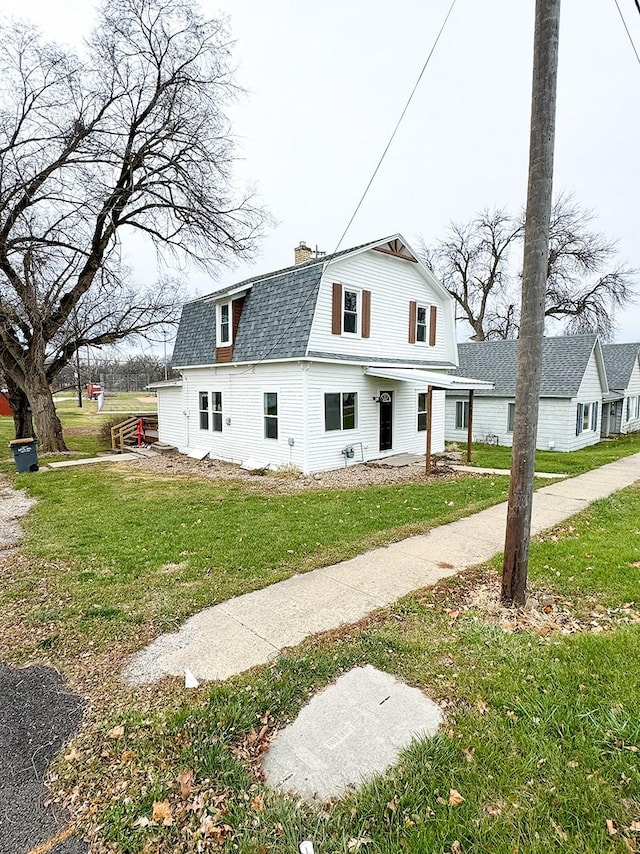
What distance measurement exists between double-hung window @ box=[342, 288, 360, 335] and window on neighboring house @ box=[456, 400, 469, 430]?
9292mm

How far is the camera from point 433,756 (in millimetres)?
2512

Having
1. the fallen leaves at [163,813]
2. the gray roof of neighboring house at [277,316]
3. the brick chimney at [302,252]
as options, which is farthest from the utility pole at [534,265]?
the brick chimney at [302,252]

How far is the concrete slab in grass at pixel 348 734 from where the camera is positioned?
8.00ft

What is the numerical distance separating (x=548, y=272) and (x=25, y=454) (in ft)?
91.6

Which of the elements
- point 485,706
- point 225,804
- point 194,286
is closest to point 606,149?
point 485,706

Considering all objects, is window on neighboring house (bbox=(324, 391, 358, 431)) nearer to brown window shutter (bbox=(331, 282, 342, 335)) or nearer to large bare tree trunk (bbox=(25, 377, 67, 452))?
brown window shutter (bbox=(331, 282, 342, 335))

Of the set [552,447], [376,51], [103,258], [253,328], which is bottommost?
[552,447]

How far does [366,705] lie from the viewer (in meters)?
2.97

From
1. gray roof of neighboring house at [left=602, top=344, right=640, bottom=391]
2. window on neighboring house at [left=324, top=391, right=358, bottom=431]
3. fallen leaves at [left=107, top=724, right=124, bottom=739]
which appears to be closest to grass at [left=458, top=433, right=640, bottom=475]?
window on neighboring house at [left=324, top=391, right=358, bottom=431]

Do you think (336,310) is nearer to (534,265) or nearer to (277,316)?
(277,316)

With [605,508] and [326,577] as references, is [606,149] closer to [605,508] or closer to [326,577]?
[605,508]

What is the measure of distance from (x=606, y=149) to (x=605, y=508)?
25.4 ft

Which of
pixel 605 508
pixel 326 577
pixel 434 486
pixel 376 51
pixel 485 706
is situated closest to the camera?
pixel 485 706

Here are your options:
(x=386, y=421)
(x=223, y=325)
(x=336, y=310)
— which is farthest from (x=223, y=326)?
(x=386, y=421)
